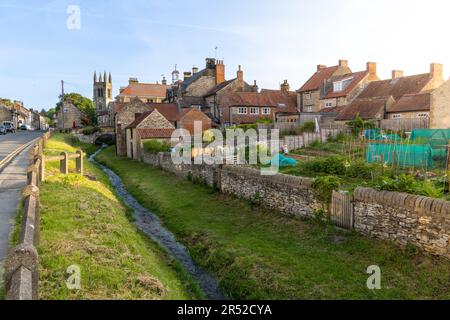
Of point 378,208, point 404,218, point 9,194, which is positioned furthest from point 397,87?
point 9,194

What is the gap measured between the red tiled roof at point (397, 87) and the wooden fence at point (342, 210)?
3050 cm

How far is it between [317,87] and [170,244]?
139 ft

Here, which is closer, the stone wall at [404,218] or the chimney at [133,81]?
the stone wall at [404,218]

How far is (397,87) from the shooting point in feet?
137

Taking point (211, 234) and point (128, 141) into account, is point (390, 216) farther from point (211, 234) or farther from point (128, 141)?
point (128, 141)

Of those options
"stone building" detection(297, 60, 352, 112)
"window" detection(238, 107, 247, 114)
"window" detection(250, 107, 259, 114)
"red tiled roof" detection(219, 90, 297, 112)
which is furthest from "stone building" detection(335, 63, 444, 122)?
"window" detection(238, 107, 247, 114)

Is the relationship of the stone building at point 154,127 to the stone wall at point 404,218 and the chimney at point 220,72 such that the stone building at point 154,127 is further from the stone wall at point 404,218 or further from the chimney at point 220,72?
the stone wall at point 404,218

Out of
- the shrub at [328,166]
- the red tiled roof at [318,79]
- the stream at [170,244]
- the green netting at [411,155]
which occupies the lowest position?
the stream at [170,244]

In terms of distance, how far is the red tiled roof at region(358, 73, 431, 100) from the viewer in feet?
131

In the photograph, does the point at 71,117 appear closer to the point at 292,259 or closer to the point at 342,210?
the point at 342,210

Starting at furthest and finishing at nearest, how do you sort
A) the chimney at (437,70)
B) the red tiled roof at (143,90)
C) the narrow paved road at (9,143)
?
1. the red tiled roof at (143,90)
2. the chimney at (437,70)
3. the narrow paved road at (9,143)

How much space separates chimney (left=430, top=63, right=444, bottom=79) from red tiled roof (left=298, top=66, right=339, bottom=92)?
48.1ft

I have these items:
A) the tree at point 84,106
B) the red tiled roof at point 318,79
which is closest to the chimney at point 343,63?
the red tiled roof at point 318,79

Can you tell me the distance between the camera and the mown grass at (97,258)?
335 inches
